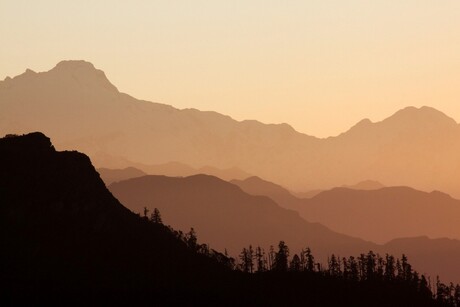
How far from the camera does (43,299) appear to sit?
19925 cm

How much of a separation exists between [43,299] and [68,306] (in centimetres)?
644

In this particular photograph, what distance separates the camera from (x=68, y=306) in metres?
199

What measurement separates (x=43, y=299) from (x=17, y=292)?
6722 millimetres

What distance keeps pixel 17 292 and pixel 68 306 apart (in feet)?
43.2

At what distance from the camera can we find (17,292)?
654 feet
